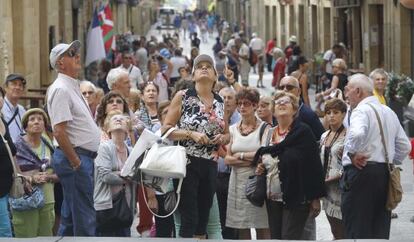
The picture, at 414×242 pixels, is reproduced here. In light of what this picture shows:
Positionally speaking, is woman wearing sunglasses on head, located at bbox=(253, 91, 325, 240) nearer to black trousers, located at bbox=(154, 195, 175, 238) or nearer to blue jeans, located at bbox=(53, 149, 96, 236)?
black trousers, located at bbox=(154, 195, 175, 238)

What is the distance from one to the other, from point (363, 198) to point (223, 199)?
1631 millimetres

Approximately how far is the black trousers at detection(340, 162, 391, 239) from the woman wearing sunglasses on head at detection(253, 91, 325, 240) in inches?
10.8

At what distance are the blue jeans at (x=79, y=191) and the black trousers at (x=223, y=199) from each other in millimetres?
1597

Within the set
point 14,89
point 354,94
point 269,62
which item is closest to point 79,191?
point 354,94

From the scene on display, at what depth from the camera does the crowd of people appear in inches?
338

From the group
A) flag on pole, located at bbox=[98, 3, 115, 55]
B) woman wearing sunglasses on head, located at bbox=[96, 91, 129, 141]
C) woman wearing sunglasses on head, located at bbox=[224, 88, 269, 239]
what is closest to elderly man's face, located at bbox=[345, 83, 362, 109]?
woman wearing sunglasses on head, located at bbox=[224, 88, 269, 239]

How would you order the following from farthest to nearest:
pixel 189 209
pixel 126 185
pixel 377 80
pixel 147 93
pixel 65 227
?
pixel 377 80 → pixel 147 93 → pixel 126 185 → pixel 65 227 → pixel 189 209

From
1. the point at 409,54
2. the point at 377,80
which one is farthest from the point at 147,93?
the point at 409,54

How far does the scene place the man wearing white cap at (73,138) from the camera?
334 inches

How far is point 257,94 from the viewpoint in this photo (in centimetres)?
977

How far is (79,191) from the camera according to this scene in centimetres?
872

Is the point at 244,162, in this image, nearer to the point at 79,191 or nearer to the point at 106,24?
the point at 79,191

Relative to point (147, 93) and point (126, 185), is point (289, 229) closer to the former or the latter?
point (126, 185)

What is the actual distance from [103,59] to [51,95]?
1457 centimetres
